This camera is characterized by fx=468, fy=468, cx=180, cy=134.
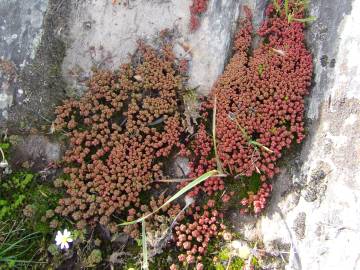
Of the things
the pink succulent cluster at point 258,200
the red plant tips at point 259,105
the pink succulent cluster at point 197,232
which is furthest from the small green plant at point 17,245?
the pink succulent cluster at point 258,200

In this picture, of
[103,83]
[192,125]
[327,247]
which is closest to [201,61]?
[192,125]

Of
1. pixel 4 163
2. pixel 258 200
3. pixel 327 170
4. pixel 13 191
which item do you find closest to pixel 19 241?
pixel 13 191

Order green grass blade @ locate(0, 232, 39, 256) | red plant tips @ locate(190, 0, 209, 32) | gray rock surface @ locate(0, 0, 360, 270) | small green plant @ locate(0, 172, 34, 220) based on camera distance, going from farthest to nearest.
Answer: red plant tips @ locate(190, 0, 209, 32) < small green plant @ locate(0, 172, 34, 220) < gray rock surface @ locate(0, 0, 360, 270) < green grass blade @ locate(0, 232, 39, 256)

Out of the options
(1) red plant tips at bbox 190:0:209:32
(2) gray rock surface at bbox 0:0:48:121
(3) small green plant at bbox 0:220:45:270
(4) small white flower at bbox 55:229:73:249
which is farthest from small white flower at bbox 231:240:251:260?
(2) gray rock surface at bbox 0:0:48:121

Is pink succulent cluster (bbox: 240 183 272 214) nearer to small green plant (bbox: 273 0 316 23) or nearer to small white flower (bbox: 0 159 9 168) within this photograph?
small green plant (bbox: 273 0 316 23)

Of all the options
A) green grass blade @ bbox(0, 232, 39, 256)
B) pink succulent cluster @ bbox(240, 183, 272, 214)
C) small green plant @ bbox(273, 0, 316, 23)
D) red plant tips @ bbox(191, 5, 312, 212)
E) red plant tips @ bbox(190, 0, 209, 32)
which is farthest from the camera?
red plant tips @ bbox(190, 0, 209, 32)

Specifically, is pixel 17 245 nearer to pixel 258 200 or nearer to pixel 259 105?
pixel 258 200

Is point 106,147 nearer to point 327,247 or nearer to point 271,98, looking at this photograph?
point 271,98

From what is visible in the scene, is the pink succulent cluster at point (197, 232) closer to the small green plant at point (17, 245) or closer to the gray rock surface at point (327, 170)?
the gray rock surface at point (327, 170)
